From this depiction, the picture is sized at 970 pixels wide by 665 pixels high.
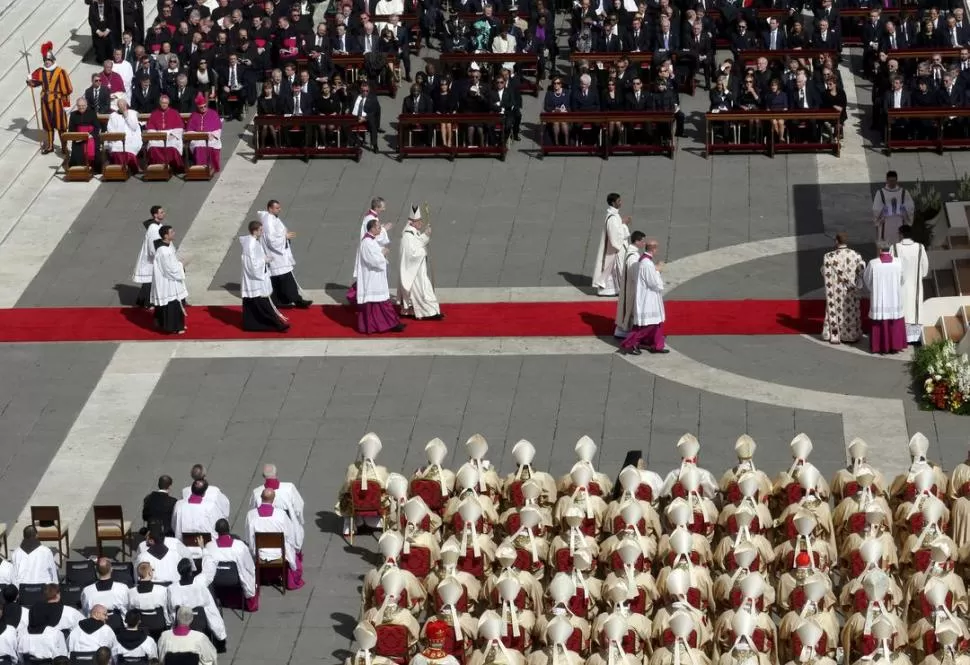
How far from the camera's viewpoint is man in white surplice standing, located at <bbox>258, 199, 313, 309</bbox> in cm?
3484

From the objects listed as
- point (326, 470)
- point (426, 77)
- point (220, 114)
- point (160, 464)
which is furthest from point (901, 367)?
point (220, 114)

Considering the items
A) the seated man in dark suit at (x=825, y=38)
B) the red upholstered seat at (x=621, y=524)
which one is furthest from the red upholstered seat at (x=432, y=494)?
the seated man in dark suit at (x=825, y=38)

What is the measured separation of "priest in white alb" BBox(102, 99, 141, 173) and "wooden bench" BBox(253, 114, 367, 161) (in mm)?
2178

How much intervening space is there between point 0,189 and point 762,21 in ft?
50.0

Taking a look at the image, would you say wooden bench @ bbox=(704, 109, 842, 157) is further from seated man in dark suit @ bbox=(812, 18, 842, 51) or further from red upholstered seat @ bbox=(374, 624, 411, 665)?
red upholstered seat @ bbox=(374, 624, 411, 665)

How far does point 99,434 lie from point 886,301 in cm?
1116

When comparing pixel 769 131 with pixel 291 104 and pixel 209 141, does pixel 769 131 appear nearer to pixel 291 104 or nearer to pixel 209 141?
pixel 291 104

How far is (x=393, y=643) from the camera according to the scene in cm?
2414

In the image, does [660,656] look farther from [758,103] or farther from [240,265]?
[758,103]

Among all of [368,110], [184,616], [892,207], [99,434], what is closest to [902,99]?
[892,207]

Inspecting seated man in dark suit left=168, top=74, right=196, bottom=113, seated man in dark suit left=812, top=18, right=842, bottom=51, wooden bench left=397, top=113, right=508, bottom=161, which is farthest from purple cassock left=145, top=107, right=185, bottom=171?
seated man in dark suit left=812, top=18, right=842, bottom=51

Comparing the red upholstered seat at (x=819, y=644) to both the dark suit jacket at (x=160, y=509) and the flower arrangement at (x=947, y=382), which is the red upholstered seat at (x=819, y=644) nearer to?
the dark suit jacket at (x=160, y=509)

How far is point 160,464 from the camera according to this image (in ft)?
100

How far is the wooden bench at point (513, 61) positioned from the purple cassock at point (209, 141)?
5.30 m
